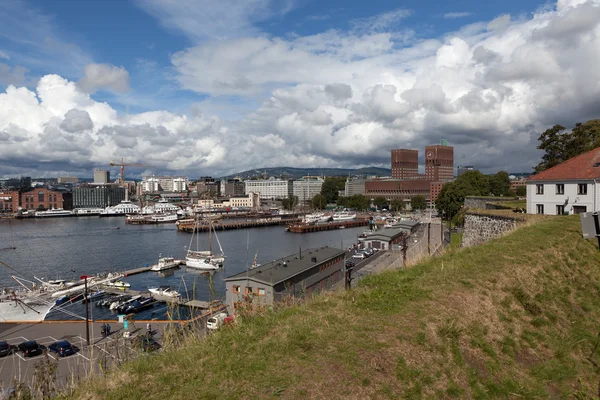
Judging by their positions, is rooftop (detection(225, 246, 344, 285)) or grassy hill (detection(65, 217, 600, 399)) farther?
rooftop (detection(225, 246, 344, 285))

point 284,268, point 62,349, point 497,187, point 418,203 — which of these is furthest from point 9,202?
point 497,187

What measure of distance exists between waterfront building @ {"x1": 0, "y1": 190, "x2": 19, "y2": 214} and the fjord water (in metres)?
43.8

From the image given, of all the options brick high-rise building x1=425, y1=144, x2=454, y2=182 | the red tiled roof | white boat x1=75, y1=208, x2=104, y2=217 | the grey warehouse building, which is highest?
brick high-rise building x1=425, y1=144, x2=454, y2=182

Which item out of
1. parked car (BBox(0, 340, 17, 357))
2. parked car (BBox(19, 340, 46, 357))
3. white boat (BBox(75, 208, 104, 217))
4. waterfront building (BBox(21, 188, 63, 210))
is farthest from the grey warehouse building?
waterfront building (BBox(21, 188, 63, 210))

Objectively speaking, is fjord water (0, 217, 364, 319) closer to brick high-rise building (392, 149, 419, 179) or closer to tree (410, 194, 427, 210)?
tree (410, 194, 427, 210)

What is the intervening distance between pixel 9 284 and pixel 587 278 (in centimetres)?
3534

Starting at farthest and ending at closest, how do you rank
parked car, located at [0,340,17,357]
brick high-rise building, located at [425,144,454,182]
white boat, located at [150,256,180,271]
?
brick high-rise building, located at [425,144,454,182] → white boat, located at [150,256,180,271] → parked car, located at [0,340,17,357]

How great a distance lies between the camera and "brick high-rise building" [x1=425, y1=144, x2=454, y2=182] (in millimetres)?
142875

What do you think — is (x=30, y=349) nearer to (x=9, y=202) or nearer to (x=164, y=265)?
(x=164, y=265)

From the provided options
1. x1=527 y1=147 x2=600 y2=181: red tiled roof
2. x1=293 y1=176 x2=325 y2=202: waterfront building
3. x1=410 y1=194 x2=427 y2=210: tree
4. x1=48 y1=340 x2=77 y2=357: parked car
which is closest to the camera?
x1=48 y1=340 x2=77 y2=357: parked car

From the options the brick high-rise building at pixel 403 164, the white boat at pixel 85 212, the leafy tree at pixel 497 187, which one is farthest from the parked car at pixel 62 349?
the brick high-rise building at pixel 403 164

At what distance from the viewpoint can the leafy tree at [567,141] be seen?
25.2m

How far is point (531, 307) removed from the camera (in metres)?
6.16

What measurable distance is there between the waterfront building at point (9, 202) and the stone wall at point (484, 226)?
11995cm
